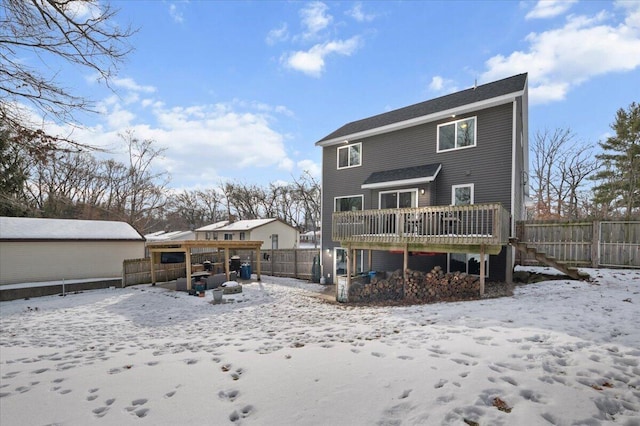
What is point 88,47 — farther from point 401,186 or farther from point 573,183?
point 573,183

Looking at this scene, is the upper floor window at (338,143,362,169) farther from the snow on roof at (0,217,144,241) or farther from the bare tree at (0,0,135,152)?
the snow on roof at (0,217,144,241)

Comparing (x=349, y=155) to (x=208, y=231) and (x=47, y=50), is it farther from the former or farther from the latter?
(x=208, y=231)

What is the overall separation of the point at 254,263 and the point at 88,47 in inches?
642

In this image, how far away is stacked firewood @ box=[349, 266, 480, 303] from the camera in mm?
9227

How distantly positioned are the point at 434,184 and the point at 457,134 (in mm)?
2160

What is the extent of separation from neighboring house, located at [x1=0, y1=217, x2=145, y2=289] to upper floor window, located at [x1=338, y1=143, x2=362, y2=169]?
1205 centimetres

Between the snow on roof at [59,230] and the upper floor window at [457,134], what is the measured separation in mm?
16458

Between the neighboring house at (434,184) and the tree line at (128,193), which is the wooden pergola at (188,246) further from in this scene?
the neighboring house at (434,184)

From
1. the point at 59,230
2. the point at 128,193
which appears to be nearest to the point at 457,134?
the point at 59,230

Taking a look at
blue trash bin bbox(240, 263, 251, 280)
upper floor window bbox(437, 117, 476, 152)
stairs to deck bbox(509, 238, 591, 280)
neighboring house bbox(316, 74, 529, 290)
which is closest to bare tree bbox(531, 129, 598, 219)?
neighboring house bbox(316, 74, 529, 290)

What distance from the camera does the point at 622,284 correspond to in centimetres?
858

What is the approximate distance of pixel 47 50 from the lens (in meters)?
3.96

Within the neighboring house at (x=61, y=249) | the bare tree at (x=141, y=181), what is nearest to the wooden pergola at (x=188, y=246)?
the neighboring house at (x=61, y=249)

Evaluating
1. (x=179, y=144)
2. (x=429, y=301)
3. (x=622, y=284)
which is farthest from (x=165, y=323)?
(x=179, y=144)
